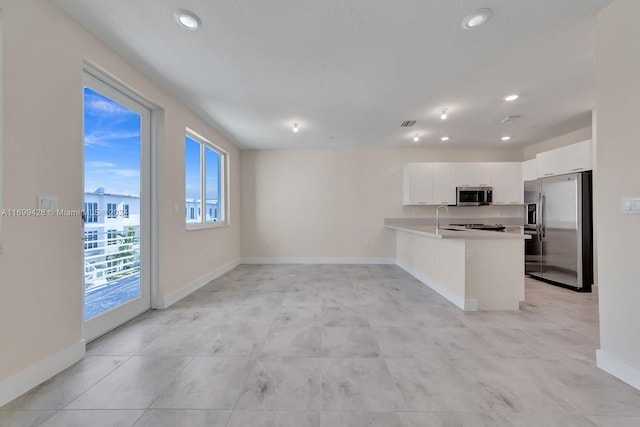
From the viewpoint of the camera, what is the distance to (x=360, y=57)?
7.83 ft

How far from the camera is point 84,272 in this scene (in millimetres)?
2172

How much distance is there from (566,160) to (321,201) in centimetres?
434

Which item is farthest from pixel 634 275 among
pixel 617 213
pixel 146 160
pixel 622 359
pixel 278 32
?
pixel 146 160

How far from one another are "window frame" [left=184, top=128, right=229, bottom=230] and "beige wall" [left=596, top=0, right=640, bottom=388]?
14.4 ft

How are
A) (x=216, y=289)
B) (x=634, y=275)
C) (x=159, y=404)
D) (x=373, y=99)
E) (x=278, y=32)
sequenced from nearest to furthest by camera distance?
(x=159, y=404)
(x=634, y=275)
(x=278, y=32)
(x=373, y=99)
(x=216, y=289)

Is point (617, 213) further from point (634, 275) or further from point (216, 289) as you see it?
point (216, 289)

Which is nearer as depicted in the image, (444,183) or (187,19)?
(187,19)

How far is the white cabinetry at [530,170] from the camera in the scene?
4559 mm

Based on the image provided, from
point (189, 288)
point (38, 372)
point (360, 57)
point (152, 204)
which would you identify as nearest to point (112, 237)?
point (152, 204)

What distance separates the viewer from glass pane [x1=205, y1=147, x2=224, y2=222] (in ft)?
15.2

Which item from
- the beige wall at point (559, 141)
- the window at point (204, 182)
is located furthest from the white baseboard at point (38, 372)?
the beige wall at point (559, 141)

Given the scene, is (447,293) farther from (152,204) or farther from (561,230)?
(152,204)

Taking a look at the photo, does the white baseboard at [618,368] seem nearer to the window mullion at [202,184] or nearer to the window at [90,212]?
the window at [90,212]

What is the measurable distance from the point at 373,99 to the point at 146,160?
2921mm
